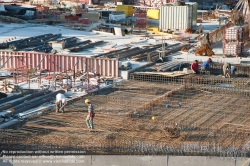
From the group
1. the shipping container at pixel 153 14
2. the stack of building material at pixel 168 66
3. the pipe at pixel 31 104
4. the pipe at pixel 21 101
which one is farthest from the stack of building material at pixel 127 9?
the pipe at pixel 21 101

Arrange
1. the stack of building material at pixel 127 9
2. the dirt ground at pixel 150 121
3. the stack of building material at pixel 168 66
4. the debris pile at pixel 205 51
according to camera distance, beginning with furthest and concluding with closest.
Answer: the stack of building material at pixel 127 9 → the debris pile at pixel 205 51 → the stack of building material at pixel 168 66 → the dirt ground at pixel 150 121

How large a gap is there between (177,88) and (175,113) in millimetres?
3094

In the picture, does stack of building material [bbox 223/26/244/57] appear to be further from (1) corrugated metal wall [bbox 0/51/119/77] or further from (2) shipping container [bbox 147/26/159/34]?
(2) shipping container [bbox 147/26/159/34]

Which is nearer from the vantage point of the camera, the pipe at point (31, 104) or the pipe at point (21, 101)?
the pipe at point (31, 104)

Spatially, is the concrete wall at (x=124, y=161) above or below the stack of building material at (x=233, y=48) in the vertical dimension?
below

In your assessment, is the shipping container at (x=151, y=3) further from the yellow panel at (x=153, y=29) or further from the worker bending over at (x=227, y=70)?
the worker bending over at (x=227, y=70)

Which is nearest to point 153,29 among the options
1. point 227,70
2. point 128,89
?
point 227,70

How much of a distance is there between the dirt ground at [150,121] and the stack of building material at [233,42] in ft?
20.2

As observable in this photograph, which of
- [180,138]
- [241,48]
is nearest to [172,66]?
[241,48]

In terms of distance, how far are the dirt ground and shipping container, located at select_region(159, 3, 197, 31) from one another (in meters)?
13.8

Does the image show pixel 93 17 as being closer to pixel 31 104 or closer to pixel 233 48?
pixel 233 48

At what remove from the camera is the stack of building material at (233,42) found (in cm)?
2631

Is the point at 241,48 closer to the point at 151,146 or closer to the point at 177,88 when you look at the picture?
the point at 177,88

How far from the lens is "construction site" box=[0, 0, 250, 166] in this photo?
603 inches
